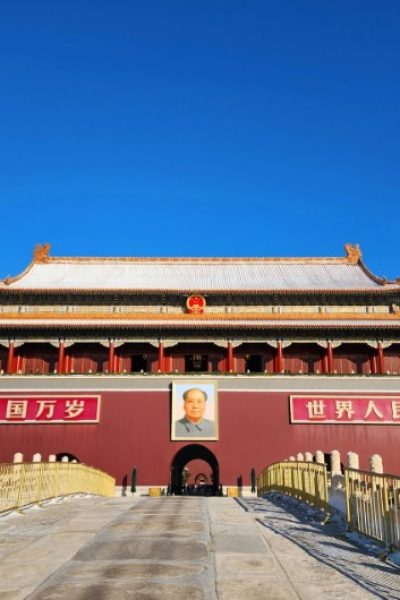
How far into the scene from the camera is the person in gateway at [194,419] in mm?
27625

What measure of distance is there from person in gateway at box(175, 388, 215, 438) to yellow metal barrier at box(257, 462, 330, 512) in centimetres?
718

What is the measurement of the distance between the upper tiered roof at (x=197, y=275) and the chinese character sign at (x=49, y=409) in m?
7.78

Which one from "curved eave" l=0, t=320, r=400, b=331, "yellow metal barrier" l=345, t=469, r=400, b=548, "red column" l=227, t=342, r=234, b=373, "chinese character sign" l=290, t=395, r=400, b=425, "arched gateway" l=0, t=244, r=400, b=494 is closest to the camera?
"yellow metal barrier" l=345, t=469, r=400, b=548

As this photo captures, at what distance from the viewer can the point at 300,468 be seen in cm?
1462

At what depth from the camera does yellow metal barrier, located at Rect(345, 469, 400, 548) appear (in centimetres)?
770

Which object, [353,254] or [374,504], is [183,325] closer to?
[353,254]

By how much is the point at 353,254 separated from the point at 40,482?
30.5 meters

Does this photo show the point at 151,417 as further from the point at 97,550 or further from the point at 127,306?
the point at 97,550

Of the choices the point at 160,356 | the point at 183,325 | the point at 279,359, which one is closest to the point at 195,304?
the point at 183,325

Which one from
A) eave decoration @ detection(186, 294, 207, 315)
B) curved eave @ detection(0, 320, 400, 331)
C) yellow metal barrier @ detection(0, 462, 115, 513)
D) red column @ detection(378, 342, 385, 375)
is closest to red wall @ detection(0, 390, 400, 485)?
red column @ detection(378, 342, 385, 375)

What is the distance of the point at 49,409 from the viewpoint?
28.1 m

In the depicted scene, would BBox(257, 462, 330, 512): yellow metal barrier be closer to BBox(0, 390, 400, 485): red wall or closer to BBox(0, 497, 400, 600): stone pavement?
BBox(0, 497, 400, 600): stone pavement

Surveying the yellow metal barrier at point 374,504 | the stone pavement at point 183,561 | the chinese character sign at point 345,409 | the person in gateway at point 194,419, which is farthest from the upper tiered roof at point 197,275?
the yellow metal barrier at point 374,504

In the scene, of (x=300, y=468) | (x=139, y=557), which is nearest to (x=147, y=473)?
(x=300, y=468)
